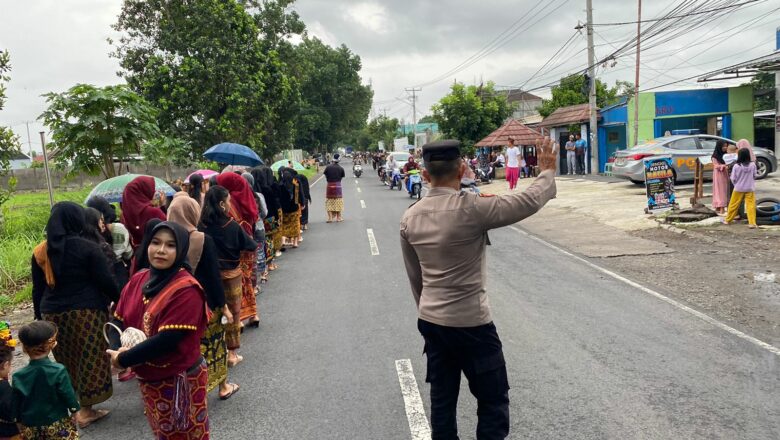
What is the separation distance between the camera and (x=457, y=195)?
315 centimetres

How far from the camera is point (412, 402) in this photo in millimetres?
4695

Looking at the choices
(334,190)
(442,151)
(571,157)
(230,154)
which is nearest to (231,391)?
(442,151)

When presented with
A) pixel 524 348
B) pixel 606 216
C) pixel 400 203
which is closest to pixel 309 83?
pixel 400 203

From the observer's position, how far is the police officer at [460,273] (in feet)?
10.2

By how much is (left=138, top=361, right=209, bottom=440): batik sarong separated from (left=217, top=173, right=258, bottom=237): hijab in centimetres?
390

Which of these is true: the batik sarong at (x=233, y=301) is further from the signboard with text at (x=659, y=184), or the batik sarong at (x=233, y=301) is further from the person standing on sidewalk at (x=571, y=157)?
the person standing on sidewalk at (x=571, y=157)

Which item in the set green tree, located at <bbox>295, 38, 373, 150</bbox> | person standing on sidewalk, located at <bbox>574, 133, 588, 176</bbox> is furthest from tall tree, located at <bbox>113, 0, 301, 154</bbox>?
green tree, located at <bbox>295, 38, 373, 150</bbox>

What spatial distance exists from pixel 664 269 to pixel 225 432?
7215 mm

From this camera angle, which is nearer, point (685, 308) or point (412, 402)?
point (412, 402)

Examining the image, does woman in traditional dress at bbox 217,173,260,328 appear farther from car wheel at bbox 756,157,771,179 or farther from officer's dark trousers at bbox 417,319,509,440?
car wheel at bbox 756,157,771,179

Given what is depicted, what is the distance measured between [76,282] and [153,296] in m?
1.70

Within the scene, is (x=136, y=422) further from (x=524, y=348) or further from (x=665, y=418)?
(x=665, y=418)

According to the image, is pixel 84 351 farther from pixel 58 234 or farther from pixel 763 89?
pixel 763 89

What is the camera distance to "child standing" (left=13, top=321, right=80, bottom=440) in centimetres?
343
